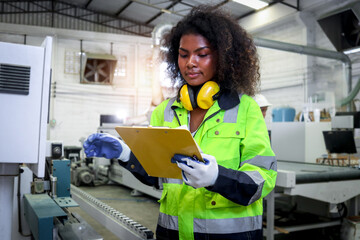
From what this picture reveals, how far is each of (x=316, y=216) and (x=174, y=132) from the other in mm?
3306

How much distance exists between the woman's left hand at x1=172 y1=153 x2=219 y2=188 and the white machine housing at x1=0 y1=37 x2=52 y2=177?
1.97ft

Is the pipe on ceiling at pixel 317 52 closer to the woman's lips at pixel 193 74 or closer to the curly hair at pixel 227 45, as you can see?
the curly hair at pixel 227 45

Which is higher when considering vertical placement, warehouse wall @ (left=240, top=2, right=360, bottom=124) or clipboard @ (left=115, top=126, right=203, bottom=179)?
warehouse wall @ (left=240, top=2, right=360, bottom=124)

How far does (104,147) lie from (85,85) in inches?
372

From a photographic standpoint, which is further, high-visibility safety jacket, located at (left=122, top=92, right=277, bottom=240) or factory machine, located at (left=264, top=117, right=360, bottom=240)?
factory machine, located at (left=264, top=117, right=360, bottom=240)

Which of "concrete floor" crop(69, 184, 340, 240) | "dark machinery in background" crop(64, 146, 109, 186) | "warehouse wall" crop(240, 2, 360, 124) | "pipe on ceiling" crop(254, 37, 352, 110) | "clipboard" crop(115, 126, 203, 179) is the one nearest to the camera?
"clipboard" crop(115, 126, 203, 179)

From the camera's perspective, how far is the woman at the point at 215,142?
3.23ft

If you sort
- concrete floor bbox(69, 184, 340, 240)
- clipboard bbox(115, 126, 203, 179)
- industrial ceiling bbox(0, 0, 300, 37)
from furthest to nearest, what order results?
industrial ceiling bbox(0, 0, 300, 37) → concrete floor bbox(69, 184, 340, 240) → clipboard bbox(115, 126, 203, 179)

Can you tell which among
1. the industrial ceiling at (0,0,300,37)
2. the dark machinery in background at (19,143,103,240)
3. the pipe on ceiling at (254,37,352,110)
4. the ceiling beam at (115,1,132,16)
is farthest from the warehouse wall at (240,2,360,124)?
the dark machinery in background at (19,143,103,240)

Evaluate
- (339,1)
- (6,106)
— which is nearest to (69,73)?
(339,1)

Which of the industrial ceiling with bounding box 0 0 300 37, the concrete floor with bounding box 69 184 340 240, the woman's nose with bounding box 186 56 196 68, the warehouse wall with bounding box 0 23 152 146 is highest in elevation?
the industrial ceiling with bounding box 0 0 300 37

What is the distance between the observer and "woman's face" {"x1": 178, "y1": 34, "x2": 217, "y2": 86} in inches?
48.6

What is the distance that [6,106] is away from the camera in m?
1.18

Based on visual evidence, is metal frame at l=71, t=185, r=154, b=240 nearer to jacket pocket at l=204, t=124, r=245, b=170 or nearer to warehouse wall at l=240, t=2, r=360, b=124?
jacket pocket at l=204, t=124, r=245, b=170
